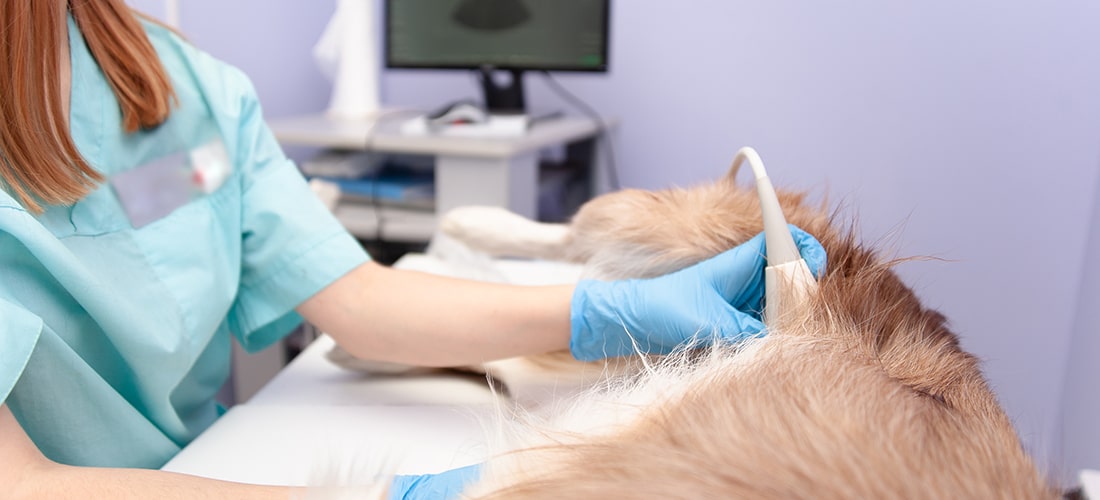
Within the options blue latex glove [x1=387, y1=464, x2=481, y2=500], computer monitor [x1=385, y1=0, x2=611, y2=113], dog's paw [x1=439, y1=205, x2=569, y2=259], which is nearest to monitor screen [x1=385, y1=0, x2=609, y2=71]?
computer monitor [x1=385, y1=0, x2=611, y2=113]

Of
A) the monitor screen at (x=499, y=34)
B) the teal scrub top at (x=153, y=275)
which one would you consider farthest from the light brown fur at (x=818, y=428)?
the monitor screen at (x=499, y=34)

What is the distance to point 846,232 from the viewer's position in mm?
609

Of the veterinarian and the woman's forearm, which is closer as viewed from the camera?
the veterinarian

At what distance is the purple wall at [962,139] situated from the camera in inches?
32.1

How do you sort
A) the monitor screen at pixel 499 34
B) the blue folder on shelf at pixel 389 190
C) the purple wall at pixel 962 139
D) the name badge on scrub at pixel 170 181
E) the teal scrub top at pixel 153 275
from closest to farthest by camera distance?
the teal scrub top at pixel 153 275, the name badge on scrub at pixel 170 181, the purple wall at pixel 962 139, the blue folder on shelf at pixel 389 190, the monitor screen at pixel 499 34

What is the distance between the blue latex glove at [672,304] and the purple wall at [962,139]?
0.33 feet

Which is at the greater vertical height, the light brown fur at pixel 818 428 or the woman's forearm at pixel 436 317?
the light brown fur at pixel 818 428

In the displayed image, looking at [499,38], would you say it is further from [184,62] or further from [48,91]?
[48,91]

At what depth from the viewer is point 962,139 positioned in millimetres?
954

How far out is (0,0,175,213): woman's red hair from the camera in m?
0.52

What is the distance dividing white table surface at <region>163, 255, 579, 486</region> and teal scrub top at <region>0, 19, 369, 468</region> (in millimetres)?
64

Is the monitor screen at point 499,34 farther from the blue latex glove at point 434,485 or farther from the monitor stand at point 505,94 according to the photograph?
the blue latex glove at point 434,485

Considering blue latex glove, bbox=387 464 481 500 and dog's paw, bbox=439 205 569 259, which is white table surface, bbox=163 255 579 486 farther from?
dog's paw, bbox=439 205 569 259

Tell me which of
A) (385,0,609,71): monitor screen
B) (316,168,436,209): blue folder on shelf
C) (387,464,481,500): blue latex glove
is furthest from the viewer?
(385,0,609,71): monitor screen
